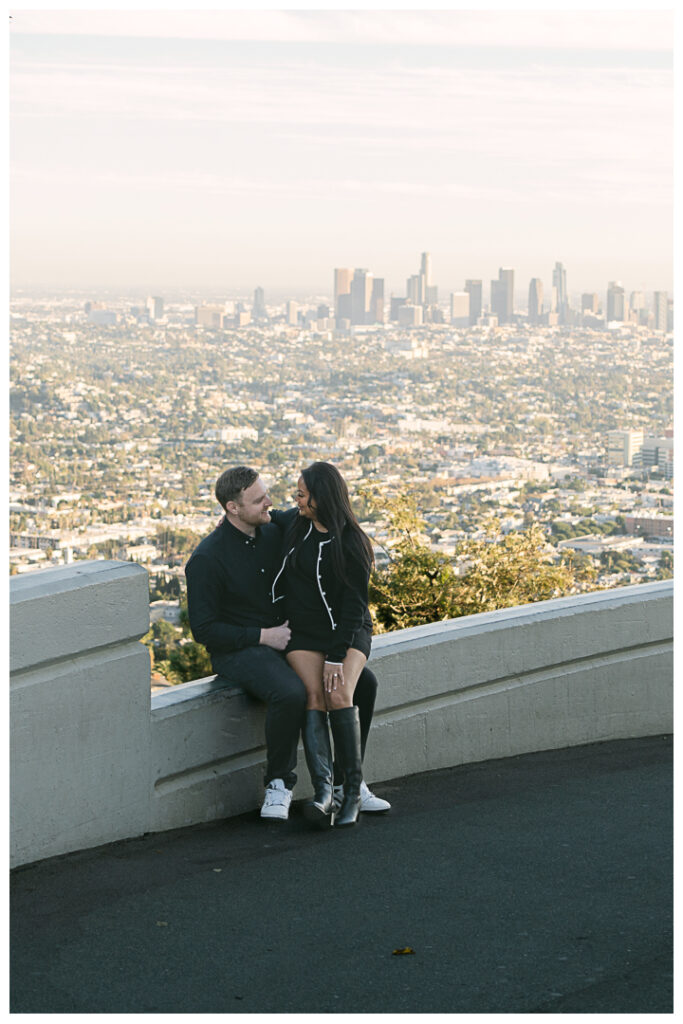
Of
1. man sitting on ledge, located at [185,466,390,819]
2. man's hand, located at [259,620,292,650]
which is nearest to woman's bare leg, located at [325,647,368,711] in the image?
man sitting on ledge, located at [185,466,390,819]

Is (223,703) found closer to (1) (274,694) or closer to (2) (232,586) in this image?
(1) (274,694)

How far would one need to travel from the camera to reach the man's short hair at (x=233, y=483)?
548 cm

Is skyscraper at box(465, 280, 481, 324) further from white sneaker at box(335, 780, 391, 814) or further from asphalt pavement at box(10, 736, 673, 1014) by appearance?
asphalt pavement at box(10, 736, 673, 1014)

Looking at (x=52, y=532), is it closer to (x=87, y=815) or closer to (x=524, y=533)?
(x=524, y=533)

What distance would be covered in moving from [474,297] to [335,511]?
74.9 meters

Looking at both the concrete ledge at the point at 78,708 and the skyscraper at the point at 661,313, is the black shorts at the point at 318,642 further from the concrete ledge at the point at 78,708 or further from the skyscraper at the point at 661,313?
the skyscraper at the point at 661,313

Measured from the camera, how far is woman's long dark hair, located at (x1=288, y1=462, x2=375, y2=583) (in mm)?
5441

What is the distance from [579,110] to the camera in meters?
86.2

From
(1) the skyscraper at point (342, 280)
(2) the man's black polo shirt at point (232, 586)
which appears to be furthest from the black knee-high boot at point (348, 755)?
(1) the skyscraper at point (342, 280)

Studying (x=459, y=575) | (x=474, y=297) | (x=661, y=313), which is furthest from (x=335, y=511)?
(x=474, y=297)

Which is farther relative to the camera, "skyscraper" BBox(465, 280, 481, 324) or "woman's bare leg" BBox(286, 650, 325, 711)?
"skyscraper" BBox(465, 280, 481, 324)

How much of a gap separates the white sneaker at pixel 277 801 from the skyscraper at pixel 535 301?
73.4 m

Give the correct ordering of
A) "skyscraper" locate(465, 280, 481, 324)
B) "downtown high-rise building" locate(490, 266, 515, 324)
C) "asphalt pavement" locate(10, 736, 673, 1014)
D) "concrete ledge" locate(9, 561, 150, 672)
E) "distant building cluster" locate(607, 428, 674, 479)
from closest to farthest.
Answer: "asphalt pavement" locate(10, 736, 673, 1014) < "concrete ledge" locate(9, 561, 150, 672) < "distant building cluster" locate(607, 428, 674, 479) < "skyscraper" locate(465, 280, 481, 324) < "downtown high-rise building" locate(490, 266, 515, 324)

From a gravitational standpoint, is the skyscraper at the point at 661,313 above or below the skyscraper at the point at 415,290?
below
